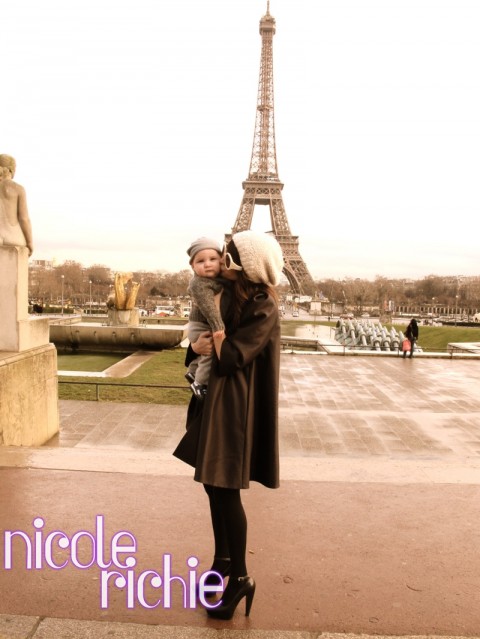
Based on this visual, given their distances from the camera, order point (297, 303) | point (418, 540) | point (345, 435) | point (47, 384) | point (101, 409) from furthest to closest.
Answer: point (297, 303) → point (101, 409) → point (345, 435) → point (47, 384) → point (418, 540)

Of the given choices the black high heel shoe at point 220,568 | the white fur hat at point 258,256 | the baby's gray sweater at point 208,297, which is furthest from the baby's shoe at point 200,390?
the black high heel shoe at point 220,568

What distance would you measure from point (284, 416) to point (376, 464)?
178 inches

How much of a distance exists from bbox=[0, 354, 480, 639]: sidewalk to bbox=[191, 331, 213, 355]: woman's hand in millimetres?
1240

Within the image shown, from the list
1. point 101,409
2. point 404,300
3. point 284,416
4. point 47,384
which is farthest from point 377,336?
point 404,300

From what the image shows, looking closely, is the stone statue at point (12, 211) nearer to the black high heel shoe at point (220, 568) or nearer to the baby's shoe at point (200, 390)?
the baby's shoe at point (200, 390)

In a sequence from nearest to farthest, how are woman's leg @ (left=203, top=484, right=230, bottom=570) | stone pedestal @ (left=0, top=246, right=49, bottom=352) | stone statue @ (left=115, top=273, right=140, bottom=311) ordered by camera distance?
woman's leg @ (left=203, top=484, right=230, bottom=570) → stone pedestal @ (left=0, top=246, right=49, bottom=352) → stone statue @ (left=115, top=273, right=140, bottom=311)

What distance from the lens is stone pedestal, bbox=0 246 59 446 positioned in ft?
18.7

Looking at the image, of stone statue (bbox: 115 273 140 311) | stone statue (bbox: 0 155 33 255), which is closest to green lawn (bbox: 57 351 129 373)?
stone statue (bbox: 115 273 140 311)

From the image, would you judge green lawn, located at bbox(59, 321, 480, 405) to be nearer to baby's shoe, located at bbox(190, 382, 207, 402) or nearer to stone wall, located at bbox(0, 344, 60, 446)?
stone wall, located at bbox(0, 344, 60, 446)

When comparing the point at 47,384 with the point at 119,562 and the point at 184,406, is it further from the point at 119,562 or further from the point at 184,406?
the point at 119,562

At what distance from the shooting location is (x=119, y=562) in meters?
3.02

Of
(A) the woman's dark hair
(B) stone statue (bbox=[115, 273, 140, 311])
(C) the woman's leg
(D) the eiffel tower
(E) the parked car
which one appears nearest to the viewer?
(A) the woman's dark hair

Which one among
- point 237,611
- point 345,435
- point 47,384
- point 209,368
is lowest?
point 345,435

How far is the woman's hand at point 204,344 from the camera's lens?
2562 millimetres
